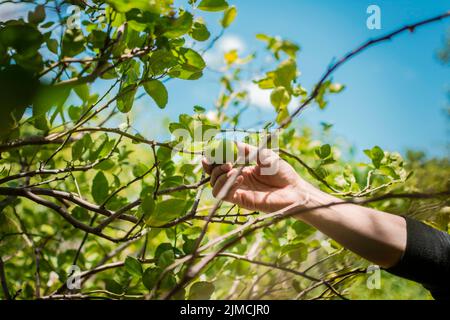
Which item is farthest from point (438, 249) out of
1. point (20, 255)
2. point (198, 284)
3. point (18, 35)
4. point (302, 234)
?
point (20, 255)

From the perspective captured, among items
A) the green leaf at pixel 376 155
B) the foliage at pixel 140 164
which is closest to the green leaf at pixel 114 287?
the foliage at pixel 140 164

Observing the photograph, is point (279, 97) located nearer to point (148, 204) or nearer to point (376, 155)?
point (376, 155)

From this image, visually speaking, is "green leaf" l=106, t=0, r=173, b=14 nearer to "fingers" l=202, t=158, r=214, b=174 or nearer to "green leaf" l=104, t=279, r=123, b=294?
"fingers" l=202, t=158, r=214, b=174

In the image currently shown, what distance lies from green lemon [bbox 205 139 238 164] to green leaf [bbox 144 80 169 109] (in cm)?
13

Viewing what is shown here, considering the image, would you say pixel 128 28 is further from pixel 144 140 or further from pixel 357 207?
pixel 357 207

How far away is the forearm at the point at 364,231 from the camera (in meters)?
0.70

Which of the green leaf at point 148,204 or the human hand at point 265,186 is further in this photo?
the human hand at point 265,186

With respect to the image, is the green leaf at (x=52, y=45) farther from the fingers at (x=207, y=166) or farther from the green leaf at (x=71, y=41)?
the fingers at (x=207, y=166)

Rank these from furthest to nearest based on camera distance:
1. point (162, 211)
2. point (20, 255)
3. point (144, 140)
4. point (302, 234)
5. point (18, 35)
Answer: point (20, 255), point (302, 234), point (144, 140), point (162, 211), point (18, 35)

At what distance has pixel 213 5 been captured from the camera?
2.29 feet

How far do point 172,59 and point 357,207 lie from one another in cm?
45

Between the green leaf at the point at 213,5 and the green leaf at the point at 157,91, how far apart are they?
0.53ft

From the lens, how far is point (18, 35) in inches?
20.5

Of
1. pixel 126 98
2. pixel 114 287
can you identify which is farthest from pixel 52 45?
pixel 114 287
